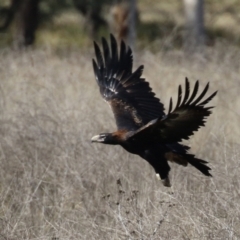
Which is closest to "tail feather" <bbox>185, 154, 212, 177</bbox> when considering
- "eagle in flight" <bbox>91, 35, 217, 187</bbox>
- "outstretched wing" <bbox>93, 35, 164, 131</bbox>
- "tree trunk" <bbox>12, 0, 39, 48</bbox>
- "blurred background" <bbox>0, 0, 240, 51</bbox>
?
"eagle in flight" <bbox>91, 35, 217, 187</bbox>

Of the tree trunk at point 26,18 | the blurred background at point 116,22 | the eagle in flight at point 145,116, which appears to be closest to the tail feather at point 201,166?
the eagle in flight at point 145,116

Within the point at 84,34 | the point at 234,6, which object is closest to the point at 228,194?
the point at 84,34

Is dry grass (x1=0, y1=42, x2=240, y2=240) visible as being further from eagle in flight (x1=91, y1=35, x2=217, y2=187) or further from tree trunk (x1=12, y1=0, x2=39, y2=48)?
tree trunk (x1=12, y1=0, x2=39, y2=48)

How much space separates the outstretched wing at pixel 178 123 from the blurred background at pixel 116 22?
311 inches

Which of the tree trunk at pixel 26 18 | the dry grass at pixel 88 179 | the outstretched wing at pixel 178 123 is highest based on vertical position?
the tree trunk at pixel 26 18

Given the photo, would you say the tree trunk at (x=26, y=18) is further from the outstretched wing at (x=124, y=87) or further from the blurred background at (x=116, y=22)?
the outstretched wing at (x=124, y=87)

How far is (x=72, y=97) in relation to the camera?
8.22 metres

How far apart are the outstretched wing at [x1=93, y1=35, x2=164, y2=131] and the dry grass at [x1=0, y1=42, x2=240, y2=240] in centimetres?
40

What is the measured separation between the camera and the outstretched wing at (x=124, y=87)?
6.13m

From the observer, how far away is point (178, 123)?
504 centimetres

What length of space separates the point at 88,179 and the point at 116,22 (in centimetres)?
931

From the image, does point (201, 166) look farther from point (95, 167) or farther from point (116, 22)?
point (116, 22)

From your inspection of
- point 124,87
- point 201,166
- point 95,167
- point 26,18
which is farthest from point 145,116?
point 26,18

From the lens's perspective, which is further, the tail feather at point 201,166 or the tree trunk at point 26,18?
the tree trunk at point 26,18
